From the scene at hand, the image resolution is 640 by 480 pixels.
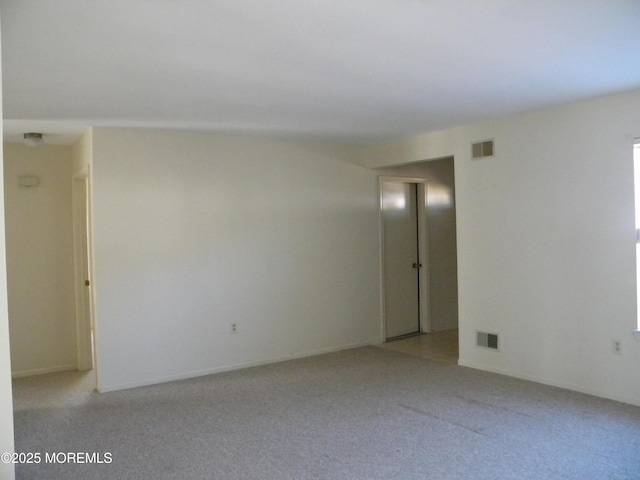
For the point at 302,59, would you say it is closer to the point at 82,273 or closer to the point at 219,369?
the point at 219,369

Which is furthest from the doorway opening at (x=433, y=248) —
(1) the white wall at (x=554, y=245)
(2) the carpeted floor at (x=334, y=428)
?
(2) the carpeted floor at (x=334, y=428)

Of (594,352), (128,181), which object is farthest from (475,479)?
(128,181)

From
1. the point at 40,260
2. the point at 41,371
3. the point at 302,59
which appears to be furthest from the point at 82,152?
the point at 302,59

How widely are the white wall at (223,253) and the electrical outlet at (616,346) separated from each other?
292 centimetres

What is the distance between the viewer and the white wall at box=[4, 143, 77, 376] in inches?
214

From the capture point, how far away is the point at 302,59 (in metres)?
3.03

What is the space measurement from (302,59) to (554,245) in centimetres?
286

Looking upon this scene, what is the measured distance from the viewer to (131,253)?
16.1ft

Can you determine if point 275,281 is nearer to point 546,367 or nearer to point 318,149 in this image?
point 318,149

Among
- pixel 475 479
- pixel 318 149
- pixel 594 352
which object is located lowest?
pixel 475 479

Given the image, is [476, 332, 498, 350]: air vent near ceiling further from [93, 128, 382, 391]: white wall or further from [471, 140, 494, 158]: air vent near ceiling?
[471, 140, 494, 158]: air vent near ceiling

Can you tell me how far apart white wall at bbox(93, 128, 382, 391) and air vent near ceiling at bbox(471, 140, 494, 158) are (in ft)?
5.43

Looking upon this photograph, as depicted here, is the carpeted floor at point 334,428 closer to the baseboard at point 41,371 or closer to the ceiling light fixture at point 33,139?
the baseboard at point 41,371

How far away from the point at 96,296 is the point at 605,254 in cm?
445
